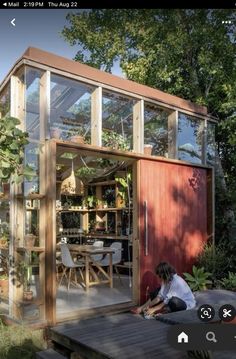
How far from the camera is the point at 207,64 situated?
972cm

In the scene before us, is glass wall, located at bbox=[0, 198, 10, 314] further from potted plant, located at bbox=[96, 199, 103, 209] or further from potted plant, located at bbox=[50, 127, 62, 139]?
potted plant, located at bbox=[96, 199, 103, 209]

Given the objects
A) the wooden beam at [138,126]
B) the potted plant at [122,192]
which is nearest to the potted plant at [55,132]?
the wooden beam at [138,126]

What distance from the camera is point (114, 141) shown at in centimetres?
615

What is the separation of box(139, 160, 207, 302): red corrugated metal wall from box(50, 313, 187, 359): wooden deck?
1127 mm

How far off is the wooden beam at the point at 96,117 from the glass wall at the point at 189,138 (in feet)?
6.03

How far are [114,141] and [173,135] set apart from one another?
134 cm

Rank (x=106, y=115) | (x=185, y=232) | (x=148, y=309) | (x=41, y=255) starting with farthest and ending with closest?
(x=185, y=232) → (x=106, y=115) → (x=148, y=309) → (x=41, y=255)

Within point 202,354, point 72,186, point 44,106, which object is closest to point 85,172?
point 72,186

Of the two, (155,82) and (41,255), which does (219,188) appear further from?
(41,255)

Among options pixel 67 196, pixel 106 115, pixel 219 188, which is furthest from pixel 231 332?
pixel 67 196

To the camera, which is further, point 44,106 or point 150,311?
point 150,311

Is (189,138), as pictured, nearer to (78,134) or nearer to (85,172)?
(78,134)

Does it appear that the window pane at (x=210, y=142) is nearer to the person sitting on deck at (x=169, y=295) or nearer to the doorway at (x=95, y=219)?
the doorway at (x=95, y=219)

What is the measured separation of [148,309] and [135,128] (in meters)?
2.62
